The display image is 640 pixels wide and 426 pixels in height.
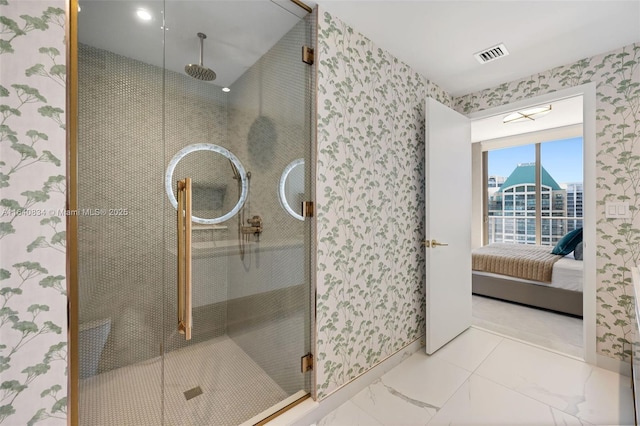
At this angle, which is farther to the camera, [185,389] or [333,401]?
[333,401]

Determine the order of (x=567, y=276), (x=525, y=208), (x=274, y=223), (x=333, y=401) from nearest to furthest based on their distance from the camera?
(x=274, y=223) → (x=333, y=401) → (x=567, y=276) → (x=525, y=208)

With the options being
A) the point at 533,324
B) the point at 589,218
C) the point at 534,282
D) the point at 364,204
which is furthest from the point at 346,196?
the point at 534,282

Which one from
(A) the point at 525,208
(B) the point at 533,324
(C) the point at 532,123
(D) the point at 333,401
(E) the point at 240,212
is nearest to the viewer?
(E) the point at 240,212

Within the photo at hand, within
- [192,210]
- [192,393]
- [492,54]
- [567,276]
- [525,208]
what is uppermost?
[492,54]

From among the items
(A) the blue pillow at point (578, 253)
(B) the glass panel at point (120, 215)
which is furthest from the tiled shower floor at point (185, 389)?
(A) the blue pillow at point (578, 253)

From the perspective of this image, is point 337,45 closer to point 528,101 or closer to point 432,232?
point 432,232

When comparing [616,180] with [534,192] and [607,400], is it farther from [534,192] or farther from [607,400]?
[534,192]

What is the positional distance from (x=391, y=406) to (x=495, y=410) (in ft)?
2.03

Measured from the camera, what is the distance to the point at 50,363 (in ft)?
2.98

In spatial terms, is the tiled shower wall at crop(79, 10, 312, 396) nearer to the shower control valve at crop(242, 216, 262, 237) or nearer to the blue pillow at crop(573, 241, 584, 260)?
the shower control valve at crop(242, 216, 262, 237)

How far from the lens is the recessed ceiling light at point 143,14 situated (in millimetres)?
1090

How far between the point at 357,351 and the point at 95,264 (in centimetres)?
157

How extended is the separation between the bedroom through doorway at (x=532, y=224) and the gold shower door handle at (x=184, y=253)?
284 cm

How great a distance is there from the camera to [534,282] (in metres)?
3.21
